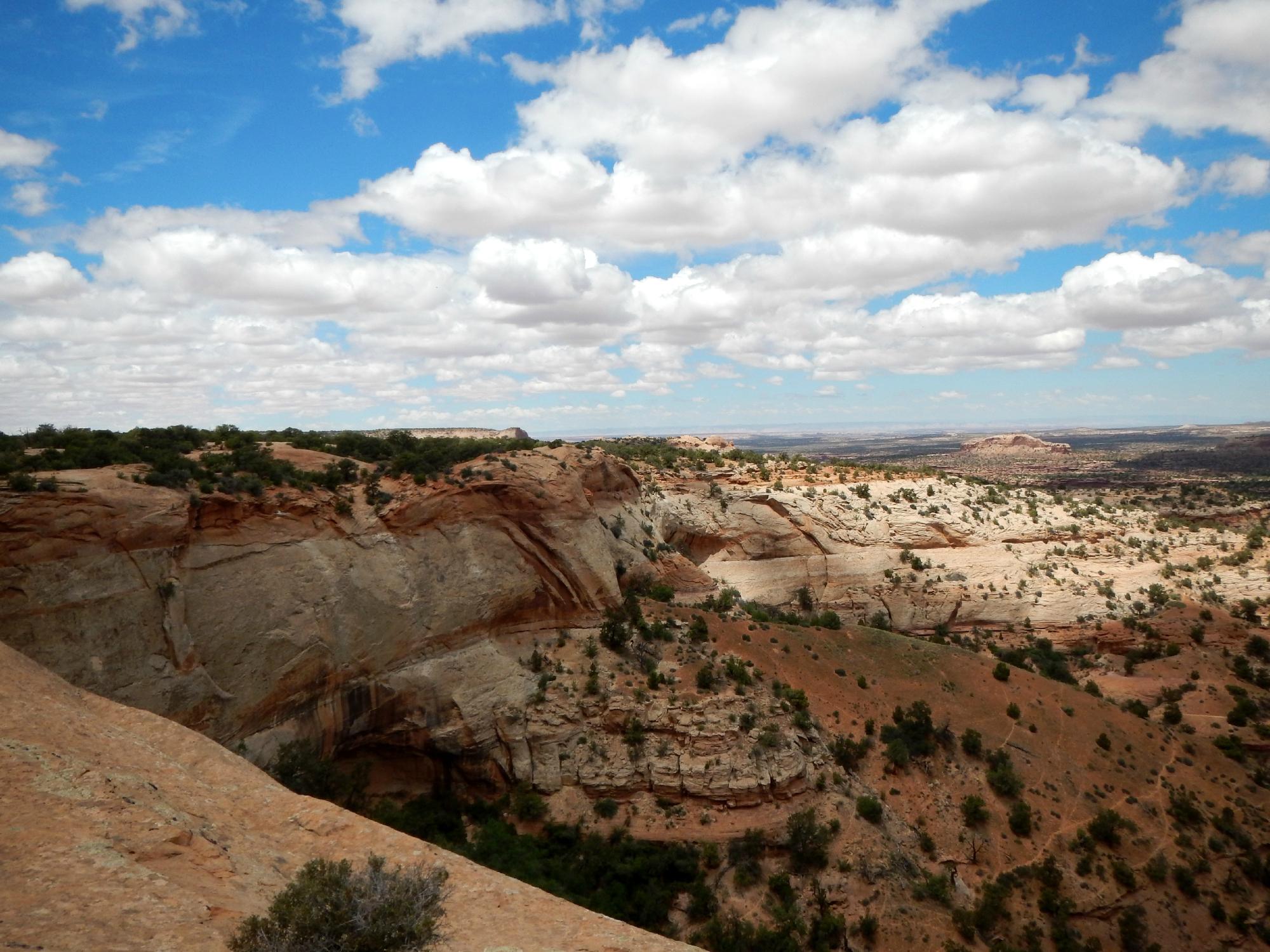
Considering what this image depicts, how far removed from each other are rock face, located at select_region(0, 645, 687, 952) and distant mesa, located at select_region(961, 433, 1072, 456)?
169 m

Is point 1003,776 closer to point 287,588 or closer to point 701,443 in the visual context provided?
point 287,588

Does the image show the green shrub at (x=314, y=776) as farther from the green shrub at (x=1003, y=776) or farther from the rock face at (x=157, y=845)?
the green shrub at (x=1003, y=776)

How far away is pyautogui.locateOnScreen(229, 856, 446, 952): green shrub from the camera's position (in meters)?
7.93

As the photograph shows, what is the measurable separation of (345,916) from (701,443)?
214 feet

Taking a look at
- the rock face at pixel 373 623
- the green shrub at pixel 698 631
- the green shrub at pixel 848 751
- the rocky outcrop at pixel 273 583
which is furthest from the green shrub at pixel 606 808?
the green shrub at pixel 848 751

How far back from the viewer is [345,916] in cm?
849

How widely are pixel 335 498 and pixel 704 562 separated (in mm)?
28095

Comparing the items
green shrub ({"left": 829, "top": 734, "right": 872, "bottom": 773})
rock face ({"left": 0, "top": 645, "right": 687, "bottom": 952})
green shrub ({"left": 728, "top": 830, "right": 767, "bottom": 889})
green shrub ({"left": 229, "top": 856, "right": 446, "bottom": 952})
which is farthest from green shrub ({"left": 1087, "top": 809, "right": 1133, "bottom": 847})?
green shrub ({"left": 229, "top": 856, "right": 446, "bottom": 952})

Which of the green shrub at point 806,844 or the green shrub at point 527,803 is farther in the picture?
the green shrub at point 527,803

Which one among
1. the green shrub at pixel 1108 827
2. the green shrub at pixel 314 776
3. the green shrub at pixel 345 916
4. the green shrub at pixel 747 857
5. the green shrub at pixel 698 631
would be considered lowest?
the green shrub at pixel 1108 827


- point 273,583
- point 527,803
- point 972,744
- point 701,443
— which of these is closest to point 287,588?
point 273,583

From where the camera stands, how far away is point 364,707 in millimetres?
21078

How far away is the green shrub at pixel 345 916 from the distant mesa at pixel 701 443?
5650cm

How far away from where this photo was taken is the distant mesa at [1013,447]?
158 m
